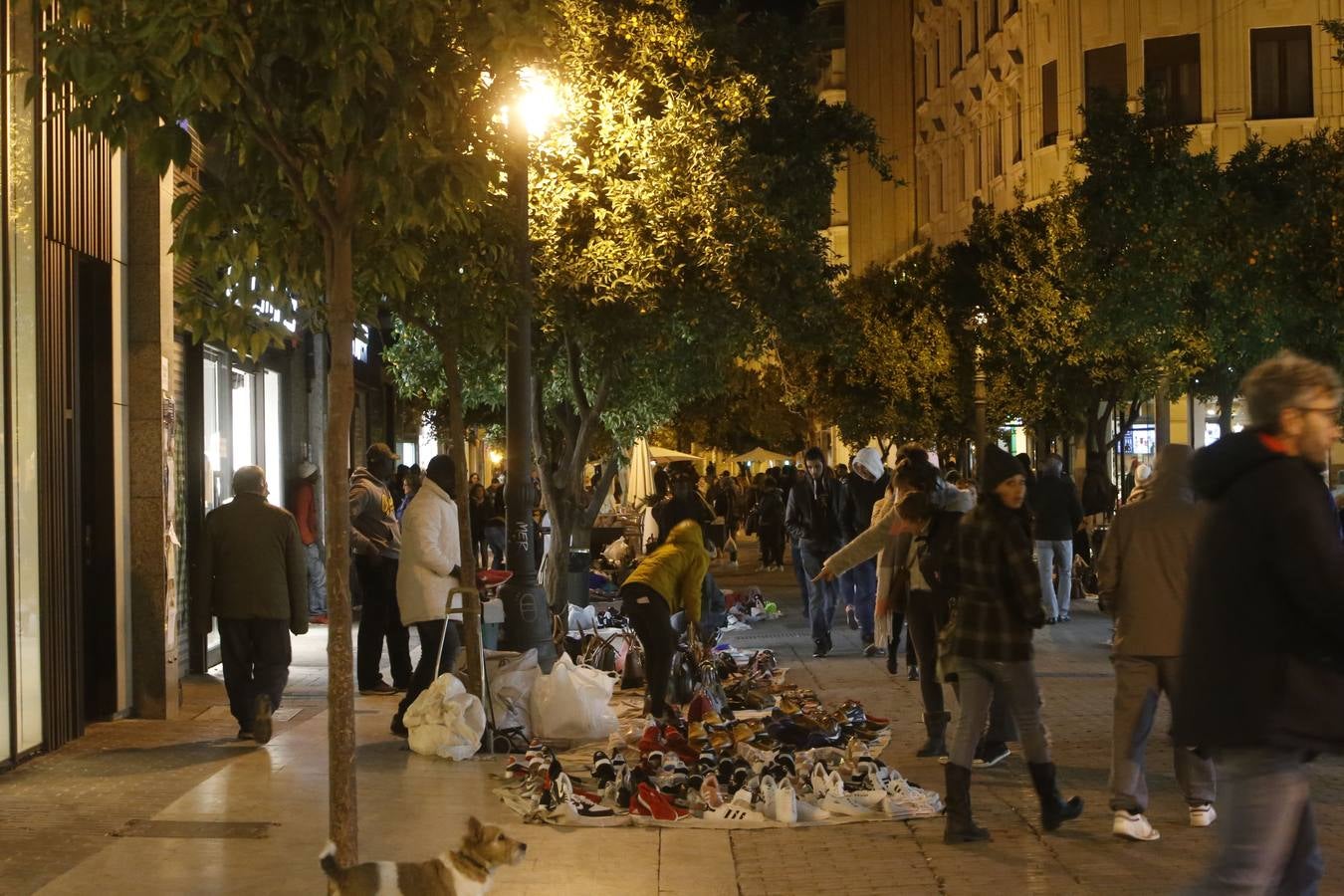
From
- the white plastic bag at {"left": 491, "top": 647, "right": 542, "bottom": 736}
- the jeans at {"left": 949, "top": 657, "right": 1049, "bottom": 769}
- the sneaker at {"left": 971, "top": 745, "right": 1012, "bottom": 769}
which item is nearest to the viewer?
the jeans at {"left": 949, "top": 657, "right": 1049, "bottom": 769}

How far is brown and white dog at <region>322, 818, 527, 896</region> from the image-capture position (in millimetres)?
5367

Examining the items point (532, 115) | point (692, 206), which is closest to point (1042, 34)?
point (692, 206)

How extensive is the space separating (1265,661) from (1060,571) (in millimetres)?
14628

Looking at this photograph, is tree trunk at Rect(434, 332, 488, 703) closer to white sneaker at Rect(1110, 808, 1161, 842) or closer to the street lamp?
the street lamp

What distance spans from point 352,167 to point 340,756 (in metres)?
2.21

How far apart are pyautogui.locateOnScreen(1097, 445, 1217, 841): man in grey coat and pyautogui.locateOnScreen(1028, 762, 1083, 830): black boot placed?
0.80 ft

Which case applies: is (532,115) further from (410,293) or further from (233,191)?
(233,191)

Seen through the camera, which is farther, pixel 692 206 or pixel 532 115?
pixel 692 206

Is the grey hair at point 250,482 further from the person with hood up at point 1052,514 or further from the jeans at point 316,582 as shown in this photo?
the person with hood up at point 1052,514

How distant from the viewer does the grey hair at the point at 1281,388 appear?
4.40 metres

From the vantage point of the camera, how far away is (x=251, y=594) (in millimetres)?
10227

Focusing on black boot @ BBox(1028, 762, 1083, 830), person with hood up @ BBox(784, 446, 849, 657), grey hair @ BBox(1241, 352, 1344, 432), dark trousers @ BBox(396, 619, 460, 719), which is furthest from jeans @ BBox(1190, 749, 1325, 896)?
person with hood up @ BBox(784, 446, 849, 657)

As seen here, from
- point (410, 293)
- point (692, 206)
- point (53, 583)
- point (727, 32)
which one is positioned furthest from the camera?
point (727, 32)

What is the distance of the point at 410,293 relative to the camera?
1179 centimetres
